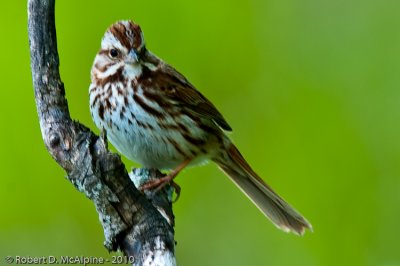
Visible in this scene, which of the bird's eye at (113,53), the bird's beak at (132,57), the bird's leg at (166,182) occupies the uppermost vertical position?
the bird's beak at (132,57)

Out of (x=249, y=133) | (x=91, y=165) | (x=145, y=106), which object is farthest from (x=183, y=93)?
(x=91, y=165)

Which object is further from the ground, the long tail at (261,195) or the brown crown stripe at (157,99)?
the brown crown stripe at (157,99)

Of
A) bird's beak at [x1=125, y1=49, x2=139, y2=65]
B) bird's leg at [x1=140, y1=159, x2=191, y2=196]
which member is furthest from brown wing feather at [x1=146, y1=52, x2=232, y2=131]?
bird's leg at [x1=140, y1=159, x2=191, y2=196]

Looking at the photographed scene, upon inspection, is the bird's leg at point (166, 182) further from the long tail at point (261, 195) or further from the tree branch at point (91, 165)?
the tree branch at point (91, 165)

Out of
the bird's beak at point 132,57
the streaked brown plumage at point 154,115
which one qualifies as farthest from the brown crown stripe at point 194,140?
the bird's beak at point 132,57

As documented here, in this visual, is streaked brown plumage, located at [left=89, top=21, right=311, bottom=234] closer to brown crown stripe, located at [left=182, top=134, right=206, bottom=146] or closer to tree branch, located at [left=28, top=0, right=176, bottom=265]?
brown crown stripe, located at [left=182, top=134, right=206, bottom=146]

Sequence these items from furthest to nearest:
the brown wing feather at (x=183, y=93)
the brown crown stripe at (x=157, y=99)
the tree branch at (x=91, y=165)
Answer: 1. the brown wing feather at (x=183, y=93)
2. the brown crown stripe at (x=157, y=99)
3. the tree branch at (x=91, y=165)

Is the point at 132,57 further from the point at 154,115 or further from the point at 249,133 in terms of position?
the point at 249,133
